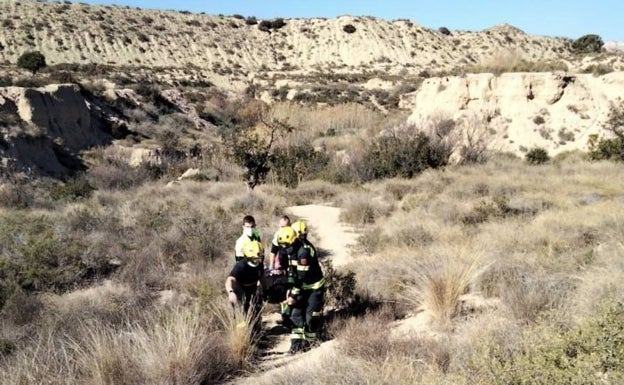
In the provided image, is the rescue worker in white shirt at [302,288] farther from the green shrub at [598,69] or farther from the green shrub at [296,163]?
the green shrub at [598,69]

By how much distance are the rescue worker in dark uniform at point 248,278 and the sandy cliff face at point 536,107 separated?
19.5m

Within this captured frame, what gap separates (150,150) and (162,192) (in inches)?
426

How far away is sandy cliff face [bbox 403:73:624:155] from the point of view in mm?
22938

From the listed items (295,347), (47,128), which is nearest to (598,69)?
(295,347)

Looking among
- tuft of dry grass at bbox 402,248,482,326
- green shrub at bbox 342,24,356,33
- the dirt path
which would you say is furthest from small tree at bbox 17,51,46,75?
green shrub at bbox 342,24,356,33

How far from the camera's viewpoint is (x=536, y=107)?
23734mm

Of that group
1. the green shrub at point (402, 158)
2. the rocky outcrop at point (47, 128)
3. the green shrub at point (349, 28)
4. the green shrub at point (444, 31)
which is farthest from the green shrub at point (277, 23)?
the green shrub at point (402, 158)

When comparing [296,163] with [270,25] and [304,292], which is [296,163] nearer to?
[304,292]

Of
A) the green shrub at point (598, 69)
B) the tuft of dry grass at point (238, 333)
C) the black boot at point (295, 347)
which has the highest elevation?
→ the green shrub at point (598, 69)

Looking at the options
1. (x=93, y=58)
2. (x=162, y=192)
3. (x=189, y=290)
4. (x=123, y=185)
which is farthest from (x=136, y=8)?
(x=189, y=290)

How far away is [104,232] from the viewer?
11.4m

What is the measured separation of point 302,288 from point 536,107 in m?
21.1

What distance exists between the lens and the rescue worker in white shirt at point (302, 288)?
6.27 metres

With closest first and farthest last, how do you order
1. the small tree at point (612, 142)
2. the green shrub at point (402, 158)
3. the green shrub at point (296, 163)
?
1. the small tree at point (612, 142)
2. the green shrub at point (402, 158)
3. the green shrub at point (296, 163)
